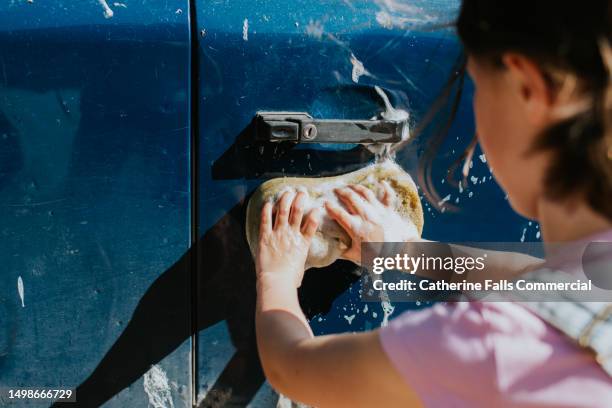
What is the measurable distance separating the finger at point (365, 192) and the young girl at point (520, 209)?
0.41 meters

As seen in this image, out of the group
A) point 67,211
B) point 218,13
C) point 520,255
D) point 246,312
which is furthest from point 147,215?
point 520,255

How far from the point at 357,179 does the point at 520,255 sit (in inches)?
12.0

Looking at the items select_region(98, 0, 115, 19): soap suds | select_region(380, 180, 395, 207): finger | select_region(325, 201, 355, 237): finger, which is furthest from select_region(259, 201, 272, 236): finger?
select_region(98, 0, 115, 19): soap suds

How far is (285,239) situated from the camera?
123cm

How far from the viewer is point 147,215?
1232 millimetres

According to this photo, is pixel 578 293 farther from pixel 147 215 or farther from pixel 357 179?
pixel 147 215

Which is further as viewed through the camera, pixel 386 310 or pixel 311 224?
pixel 386 310

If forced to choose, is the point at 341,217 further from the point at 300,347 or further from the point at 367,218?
the point at 300,347

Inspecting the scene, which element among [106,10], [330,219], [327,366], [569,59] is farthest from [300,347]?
[106,10]

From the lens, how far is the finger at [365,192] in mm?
1301

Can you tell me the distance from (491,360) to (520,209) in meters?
0.21

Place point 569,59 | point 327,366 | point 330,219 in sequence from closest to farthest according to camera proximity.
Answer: point 569,59 → point 327,366 → point 330,219

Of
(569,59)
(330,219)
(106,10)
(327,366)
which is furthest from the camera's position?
(330,219)

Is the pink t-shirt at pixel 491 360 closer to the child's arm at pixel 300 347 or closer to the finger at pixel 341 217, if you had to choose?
the child's arm at pixel 300 347
